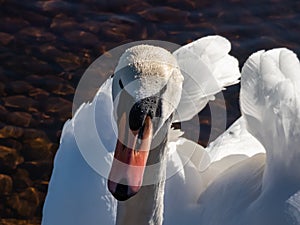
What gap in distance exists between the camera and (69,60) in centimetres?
691

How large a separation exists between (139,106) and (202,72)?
1.41 metres

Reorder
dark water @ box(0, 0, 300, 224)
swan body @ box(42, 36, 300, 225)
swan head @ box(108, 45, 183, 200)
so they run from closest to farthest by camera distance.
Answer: swan head @ box(108, 45, 183, 200) → swan body @ box(42, 36, 300, 225) → dark water @ box(0, 0, 300, 224)

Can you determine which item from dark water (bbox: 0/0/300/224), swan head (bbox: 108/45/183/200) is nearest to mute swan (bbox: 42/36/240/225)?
swan head (bbox: 108/45/183/200)

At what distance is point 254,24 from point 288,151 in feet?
11.5

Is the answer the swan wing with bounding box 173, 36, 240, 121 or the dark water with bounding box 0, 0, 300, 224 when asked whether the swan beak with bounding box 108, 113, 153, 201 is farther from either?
the dark water with bounding box 0, 0, 300, 224

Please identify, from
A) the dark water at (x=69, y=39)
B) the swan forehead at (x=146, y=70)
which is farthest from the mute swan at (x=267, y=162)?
the dark water at (x=69, y=39)

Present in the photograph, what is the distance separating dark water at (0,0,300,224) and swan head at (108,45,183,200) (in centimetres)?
297

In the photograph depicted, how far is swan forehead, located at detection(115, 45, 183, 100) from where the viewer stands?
9.99 feet

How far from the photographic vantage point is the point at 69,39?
7105mm

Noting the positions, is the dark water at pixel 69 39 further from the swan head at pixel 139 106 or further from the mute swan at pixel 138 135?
the swan head at pixel 139 106

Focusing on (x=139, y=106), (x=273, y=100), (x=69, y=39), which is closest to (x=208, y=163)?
(x=273, y=100)

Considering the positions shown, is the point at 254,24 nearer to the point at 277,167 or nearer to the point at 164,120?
the point at 277,167

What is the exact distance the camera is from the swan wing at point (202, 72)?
4.25 meters

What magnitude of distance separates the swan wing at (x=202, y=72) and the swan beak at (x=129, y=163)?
1.08m
